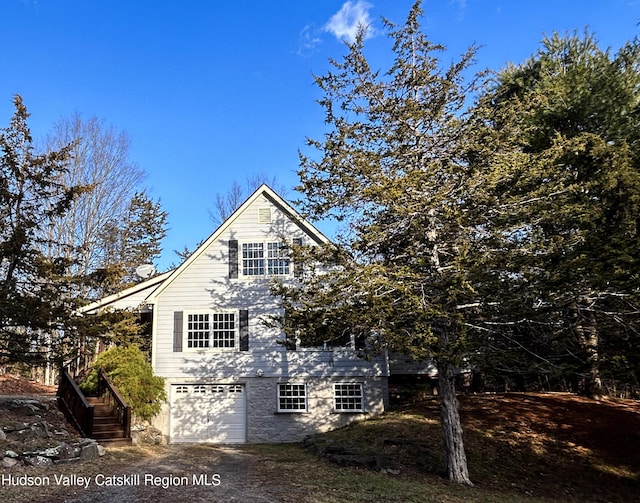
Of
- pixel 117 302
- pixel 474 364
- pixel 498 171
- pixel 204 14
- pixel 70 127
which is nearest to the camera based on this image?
pixel 498 171

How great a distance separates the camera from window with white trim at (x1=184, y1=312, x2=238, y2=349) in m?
14.5

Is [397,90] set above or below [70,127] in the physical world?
below

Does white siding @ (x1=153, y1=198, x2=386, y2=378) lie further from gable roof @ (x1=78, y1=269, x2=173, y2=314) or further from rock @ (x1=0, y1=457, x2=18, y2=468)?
rock @ (x1=0, y1=457, x2=18, y2=468)

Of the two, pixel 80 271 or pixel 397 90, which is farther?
pixel 80 271

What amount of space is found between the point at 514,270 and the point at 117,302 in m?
13.9

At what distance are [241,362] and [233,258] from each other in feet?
12.3

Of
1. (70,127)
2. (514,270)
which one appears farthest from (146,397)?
(70,127)

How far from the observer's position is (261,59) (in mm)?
13461

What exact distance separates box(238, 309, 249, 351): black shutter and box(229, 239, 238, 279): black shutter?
1.43m

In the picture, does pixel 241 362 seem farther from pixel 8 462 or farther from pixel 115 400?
pixel 8 462

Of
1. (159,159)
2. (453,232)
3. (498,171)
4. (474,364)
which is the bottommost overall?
(474,364)

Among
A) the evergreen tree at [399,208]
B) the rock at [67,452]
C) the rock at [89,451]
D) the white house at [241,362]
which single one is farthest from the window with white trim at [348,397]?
the rock at [67,452]

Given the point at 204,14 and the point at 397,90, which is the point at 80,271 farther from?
the point at 397,90

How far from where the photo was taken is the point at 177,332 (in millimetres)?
14523
